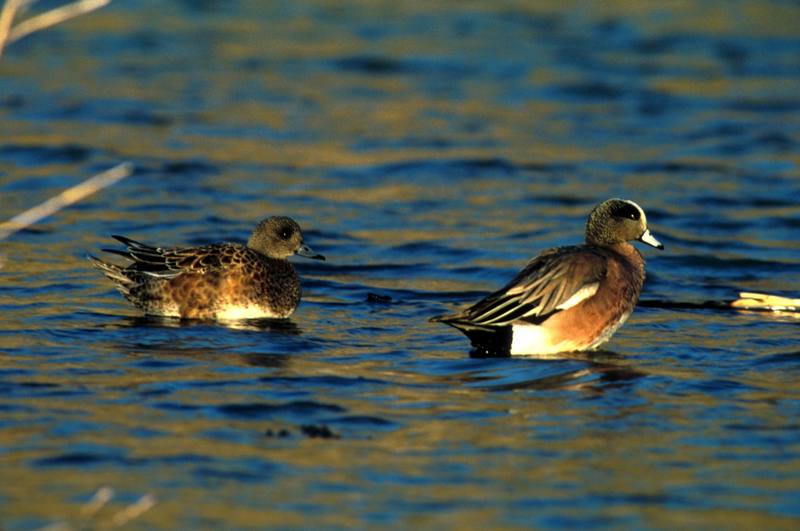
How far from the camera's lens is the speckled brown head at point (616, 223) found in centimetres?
877

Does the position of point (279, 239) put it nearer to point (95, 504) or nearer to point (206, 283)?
point (206, 283)

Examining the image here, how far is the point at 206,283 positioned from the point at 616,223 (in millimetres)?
2482

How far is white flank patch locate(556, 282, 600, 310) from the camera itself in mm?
8117

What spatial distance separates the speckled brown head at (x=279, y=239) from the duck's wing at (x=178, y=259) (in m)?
0.33

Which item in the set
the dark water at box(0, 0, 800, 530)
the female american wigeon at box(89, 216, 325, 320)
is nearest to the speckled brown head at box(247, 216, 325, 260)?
the female american wigeon at box(89, 216, 325, 320)

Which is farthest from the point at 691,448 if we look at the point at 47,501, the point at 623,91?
the point at 623,91

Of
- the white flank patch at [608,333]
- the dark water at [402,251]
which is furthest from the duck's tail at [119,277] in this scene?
the white flank patch at [608,333]

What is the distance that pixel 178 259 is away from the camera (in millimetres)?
9227

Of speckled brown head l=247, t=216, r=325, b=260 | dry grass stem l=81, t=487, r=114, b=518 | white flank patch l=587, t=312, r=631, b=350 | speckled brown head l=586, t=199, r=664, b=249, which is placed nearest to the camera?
dry grass stem l=81, t=487, r=114, b=518

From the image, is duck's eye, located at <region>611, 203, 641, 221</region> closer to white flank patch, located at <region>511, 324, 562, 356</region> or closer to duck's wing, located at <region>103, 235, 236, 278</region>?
white flank patch, located at <region>511, 324, 562, 356</region>

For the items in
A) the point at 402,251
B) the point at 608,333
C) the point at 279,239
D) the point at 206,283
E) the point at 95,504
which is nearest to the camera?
the point at 95,504

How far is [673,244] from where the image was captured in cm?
1183

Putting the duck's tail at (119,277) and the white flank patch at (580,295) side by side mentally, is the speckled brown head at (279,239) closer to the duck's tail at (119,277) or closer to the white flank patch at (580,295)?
the duck's tail at (119,277)

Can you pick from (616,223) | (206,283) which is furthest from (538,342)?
(206,283)
